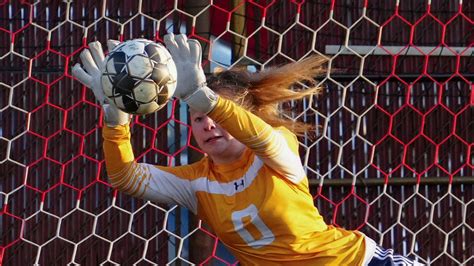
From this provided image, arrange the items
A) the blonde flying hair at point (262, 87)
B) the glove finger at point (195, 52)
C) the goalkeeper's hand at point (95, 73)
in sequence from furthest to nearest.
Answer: the blonde flying hair at point (262, 87) < the goalkeeper's hand at point (95, 73) < the glove finger at point (195, 52)

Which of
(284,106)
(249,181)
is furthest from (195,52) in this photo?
(284,106)

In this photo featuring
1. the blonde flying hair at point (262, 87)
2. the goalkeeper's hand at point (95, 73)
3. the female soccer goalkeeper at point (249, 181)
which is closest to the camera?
the goalkeeper's hand at point (95, 73)

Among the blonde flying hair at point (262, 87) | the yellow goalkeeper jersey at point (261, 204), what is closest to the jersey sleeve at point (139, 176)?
the yellow goalkeeper jersey at point (261, 204)

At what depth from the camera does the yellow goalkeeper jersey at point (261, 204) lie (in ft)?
11.1

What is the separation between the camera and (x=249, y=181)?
3.44 meters

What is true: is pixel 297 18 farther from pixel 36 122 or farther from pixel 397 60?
pixel 36 122

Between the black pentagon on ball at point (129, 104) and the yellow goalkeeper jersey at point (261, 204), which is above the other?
the black pentagon on ball at point (129, 104)

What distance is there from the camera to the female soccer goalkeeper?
3.37 m

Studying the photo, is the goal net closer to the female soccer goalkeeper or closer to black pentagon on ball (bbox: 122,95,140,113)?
the female soccer goalkeeper

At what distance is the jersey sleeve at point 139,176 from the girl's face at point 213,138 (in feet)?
0.71

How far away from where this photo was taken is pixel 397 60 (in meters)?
4.98

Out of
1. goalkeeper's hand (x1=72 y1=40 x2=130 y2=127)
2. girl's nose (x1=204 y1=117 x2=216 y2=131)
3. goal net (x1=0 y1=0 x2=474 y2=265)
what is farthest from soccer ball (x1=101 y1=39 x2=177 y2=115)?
goal net (x1=0 y1=0 x2=474 y2=265)

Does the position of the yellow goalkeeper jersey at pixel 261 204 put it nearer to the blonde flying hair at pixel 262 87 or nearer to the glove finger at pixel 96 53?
the blonde flying hair at pixel 262 87

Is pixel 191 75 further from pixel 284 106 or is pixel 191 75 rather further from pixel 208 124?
pixel 284 106
